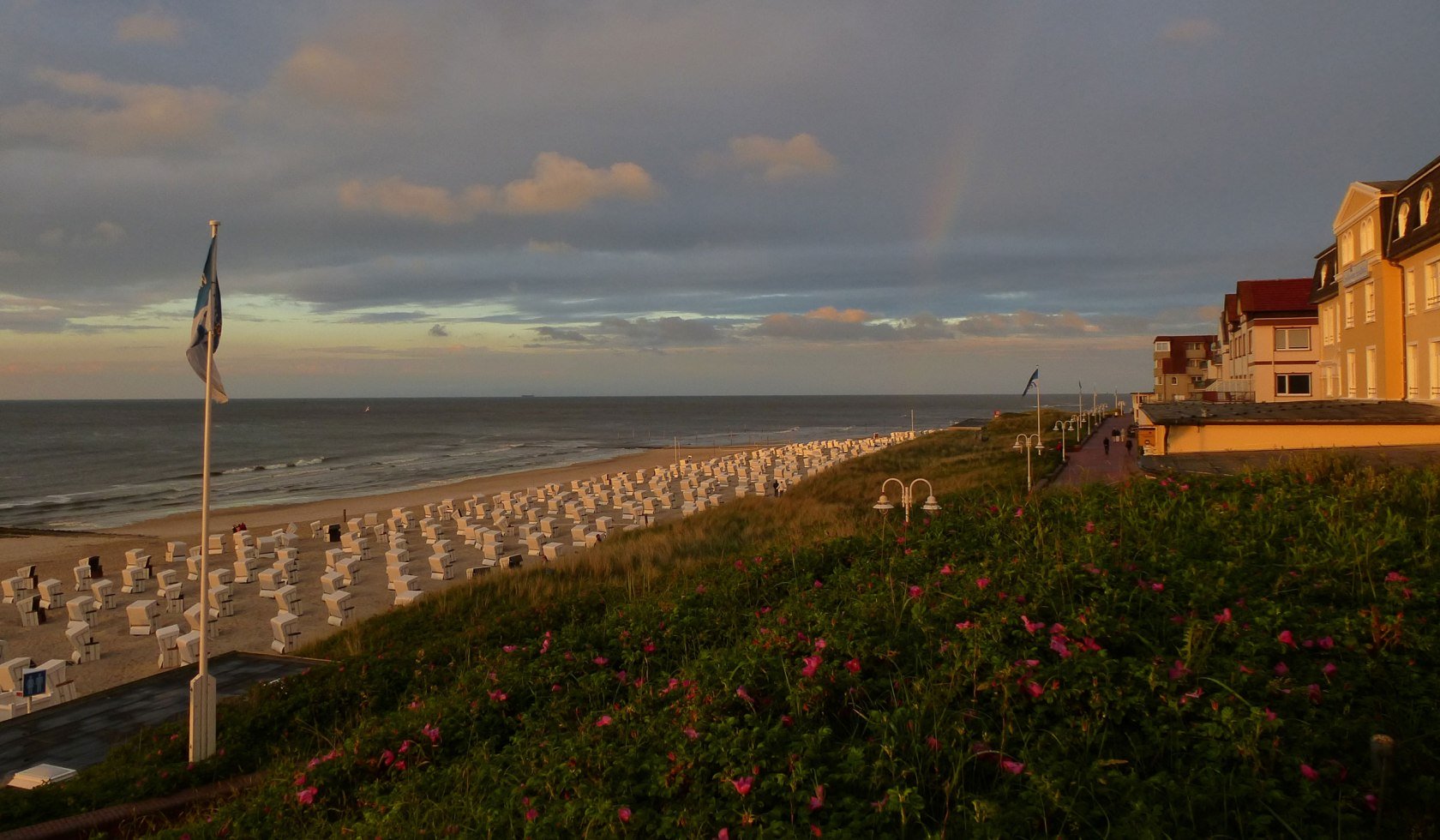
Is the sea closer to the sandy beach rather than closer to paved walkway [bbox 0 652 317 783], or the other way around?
the sandy beach

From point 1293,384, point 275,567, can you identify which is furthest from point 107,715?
point 1293,384

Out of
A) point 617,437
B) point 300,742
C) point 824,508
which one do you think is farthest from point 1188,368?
point 300,742

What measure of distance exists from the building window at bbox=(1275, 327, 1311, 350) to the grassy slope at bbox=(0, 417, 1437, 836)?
32.8 m

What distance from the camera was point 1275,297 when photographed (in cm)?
3503

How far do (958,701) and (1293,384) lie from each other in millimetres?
38633

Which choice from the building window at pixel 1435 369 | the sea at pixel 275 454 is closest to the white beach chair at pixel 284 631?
the building window at pixel 1435 369

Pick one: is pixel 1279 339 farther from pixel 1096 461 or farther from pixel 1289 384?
pixel 1096 461

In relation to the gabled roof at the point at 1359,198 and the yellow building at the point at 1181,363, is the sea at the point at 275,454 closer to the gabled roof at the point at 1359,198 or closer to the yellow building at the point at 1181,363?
the yellow building at the point at 1181,363

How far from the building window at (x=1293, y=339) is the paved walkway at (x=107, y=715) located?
39.7m

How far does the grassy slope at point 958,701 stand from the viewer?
3551 millimetres

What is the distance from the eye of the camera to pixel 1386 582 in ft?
15.9

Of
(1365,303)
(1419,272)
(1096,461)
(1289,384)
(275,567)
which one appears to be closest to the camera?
(275,567)

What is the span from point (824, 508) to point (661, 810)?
1507cm

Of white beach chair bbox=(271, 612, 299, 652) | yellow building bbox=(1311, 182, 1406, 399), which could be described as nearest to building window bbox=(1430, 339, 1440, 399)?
yellow building bbox=(1311, 182, 1406, 399)
